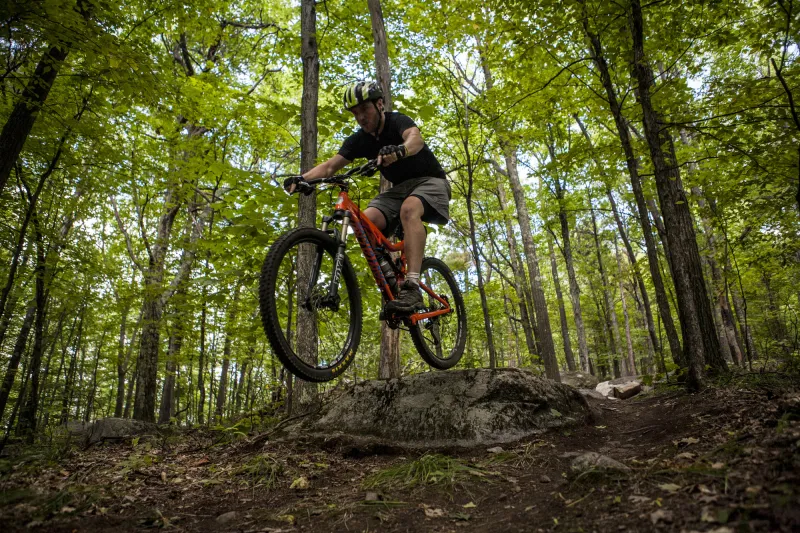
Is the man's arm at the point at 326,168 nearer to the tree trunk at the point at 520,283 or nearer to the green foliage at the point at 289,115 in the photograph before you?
the green foliage at the point at 289,115

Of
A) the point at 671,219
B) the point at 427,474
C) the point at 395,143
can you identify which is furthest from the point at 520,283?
the point at 427,474

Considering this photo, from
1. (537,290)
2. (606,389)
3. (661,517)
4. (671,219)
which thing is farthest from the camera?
(537,290)

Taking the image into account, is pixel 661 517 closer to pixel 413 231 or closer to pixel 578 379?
pixel 413 231

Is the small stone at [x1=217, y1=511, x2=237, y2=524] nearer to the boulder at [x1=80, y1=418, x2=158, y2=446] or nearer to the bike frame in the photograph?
the bike frame

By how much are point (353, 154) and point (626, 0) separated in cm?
355

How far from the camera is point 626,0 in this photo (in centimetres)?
472

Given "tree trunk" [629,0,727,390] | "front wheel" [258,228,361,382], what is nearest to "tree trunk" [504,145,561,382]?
"tree trunk" [629,0,727,390]

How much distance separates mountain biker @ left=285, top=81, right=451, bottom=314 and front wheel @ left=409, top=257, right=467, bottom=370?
768 mm

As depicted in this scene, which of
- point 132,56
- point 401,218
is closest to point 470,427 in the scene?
point 401,218

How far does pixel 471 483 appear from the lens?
2.86m

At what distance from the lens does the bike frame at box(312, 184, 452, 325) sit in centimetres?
359

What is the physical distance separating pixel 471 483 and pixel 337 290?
1.74 metres

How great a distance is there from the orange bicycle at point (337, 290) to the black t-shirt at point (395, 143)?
0.55 meters

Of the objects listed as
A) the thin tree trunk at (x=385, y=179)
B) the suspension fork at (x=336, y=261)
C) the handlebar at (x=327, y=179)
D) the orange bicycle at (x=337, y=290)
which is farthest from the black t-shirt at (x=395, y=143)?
the suspension fork at (x=336, y=261)
